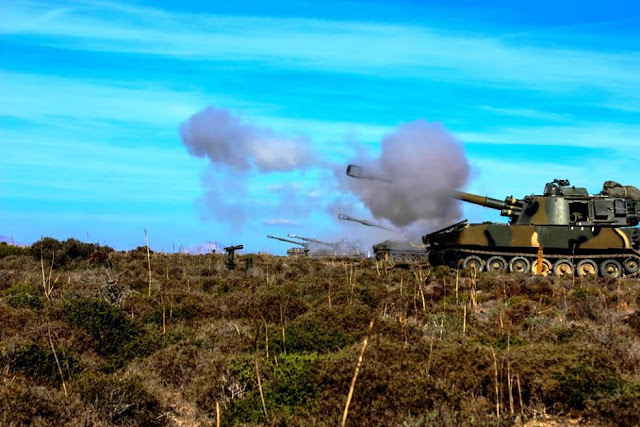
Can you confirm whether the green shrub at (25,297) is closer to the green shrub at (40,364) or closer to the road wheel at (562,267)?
the green shrub at (40,364)

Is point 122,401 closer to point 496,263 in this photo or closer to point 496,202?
point 496,263

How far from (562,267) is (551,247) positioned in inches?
36.4

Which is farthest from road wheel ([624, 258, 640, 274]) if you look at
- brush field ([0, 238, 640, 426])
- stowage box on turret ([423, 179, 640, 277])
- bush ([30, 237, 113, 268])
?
bush ([30, 237, 113, 268])

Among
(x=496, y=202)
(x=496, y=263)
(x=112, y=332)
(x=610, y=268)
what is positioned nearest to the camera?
(x=112, y=332)

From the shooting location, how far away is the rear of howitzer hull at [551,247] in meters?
26.5

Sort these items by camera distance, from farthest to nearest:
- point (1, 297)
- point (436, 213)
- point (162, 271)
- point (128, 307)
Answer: point (436, 213) < point (162, 271) < point (1, 297) < point (128, 307)

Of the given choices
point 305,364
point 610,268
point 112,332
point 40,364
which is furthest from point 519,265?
point 40,364

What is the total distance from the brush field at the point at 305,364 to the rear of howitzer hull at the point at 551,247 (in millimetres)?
12265

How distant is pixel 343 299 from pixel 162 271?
1064 centimetres

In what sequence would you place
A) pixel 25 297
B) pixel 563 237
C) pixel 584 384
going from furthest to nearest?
pixel 563 237 → pixel 25 297 → pixel 584 384

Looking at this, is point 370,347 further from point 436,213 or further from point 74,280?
point 436,213

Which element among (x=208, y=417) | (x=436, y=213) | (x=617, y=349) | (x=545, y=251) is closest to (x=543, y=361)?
(x=617, y=349)

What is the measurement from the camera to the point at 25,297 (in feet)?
47.3

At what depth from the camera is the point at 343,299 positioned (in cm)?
1544
